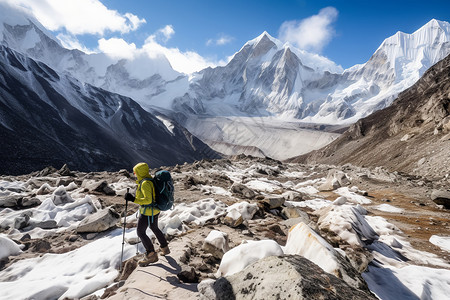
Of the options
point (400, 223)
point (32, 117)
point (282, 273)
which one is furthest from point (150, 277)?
point (32, 117)

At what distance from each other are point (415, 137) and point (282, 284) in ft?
135

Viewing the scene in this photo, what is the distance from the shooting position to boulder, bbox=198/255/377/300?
213 cm

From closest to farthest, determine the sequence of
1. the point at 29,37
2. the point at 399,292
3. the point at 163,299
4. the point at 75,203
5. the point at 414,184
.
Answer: the point at 163,299, the point at 399,292, the point at 75,203, the point at 414,184, the point at 29,37

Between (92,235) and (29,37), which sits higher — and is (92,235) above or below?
below

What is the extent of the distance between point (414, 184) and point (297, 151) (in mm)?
113520

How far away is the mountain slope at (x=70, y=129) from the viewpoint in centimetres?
4506

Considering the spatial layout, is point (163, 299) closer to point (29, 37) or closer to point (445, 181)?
point (445, 181)

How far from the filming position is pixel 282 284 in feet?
7.40

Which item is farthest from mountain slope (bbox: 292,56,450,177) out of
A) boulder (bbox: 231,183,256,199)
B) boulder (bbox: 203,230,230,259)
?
boulder (bbox: 203,230,230,259)

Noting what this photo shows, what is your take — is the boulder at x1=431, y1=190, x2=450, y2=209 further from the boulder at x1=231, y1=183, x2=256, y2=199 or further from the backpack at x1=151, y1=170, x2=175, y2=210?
the backpack at x1=151, y1=170, x2=175, y2=210

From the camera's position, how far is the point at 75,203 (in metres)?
8.25

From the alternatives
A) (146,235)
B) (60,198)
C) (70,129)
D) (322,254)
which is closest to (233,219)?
(146,235)

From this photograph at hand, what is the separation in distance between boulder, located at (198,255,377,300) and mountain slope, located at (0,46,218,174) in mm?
46980

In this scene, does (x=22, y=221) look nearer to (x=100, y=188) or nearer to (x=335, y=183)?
(x=100, y=188)
